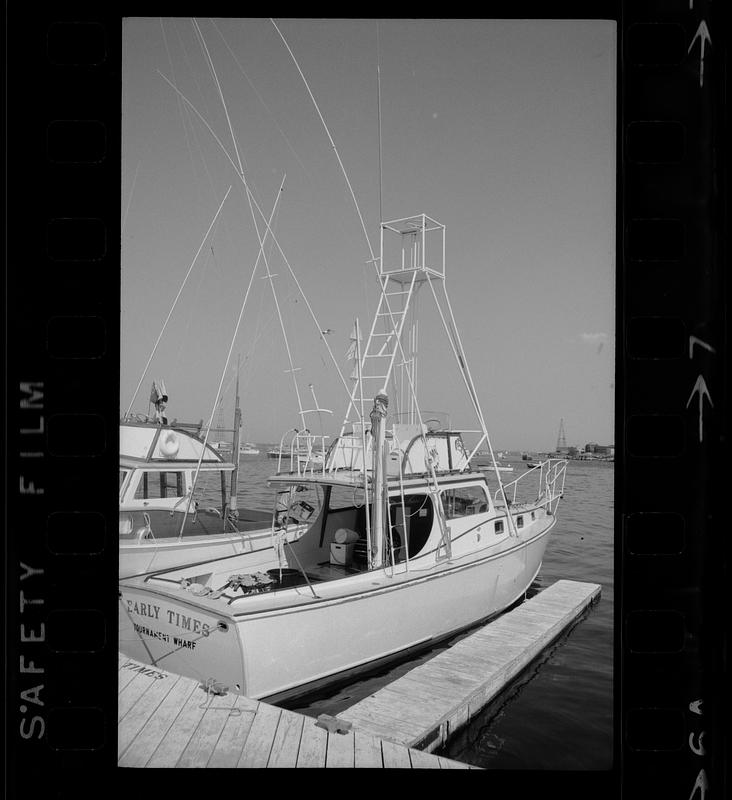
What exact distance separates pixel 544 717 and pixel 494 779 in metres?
3.85

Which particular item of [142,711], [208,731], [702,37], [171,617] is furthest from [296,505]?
[702,37]

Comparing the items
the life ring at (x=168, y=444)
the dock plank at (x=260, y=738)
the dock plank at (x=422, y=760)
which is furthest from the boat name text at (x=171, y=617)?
the life ring at (x=168, y=444)

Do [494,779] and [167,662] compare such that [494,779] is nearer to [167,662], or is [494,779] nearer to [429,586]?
[167,662]

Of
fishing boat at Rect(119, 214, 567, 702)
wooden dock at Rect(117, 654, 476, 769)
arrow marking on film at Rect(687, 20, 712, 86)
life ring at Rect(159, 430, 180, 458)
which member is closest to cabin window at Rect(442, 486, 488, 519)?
fishing boat at Rect(119, 214, 567, 702)

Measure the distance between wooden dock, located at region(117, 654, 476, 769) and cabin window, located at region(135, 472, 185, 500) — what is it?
438 centimetres

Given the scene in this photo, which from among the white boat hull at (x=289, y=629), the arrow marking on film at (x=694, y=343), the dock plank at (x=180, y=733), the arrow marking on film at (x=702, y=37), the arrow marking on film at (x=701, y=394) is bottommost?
the white boat hull at (x=289, y=629)

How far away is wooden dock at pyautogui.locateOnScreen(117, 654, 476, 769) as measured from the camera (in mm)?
2566

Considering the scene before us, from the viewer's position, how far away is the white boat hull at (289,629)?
4168 mm

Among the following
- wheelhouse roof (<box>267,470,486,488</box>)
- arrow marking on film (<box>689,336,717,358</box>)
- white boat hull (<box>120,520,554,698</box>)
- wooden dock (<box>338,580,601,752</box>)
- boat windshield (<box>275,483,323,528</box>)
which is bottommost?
wooden dock (<box>338,580,601,752</box>)

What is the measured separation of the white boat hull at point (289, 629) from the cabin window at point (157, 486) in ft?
8.89

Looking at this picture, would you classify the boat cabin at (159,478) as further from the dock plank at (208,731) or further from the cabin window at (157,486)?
the dock plank at (208,731)

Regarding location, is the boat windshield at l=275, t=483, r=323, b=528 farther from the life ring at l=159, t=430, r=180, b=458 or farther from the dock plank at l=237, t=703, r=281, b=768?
the dock plank at l=237, t=703, r=281, b=768

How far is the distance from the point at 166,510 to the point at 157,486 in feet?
1.47

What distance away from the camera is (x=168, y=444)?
6.94 m
